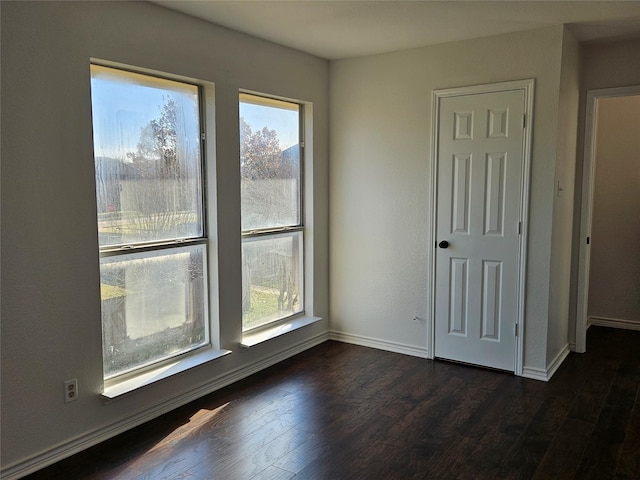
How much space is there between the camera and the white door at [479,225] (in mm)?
3650

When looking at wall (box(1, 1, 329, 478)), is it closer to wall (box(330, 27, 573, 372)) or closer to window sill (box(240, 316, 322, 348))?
window sill (box(240, 316, 322, 348))

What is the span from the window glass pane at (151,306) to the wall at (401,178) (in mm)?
1476

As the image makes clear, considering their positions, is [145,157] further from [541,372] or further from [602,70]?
[602,70]

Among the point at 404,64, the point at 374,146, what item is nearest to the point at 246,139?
the point at 374,146

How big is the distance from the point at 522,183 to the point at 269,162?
6.04 ft

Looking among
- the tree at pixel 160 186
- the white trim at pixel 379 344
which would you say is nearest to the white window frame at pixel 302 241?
the white trim at pixel 379 344

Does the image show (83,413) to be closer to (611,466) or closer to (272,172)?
(272,172)

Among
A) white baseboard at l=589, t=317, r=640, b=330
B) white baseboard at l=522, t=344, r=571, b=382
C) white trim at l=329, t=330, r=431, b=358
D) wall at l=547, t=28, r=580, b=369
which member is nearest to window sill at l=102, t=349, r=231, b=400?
white trim at l=329, t=330, r=431, b=358

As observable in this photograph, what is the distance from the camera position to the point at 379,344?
4379 millimetres

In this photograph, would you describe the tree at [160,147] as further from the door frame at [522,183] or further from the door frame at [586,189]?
the door frame at [586,189]

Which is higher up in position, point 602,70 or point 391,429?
point 602,70

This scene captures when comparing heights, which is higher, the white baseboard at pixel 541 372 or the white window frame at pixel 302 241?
the white window frame at pixel 302 241

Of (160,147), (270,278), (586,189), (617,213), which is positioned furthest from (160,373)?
(617,213)

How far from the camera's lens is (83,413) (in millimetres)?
2705
